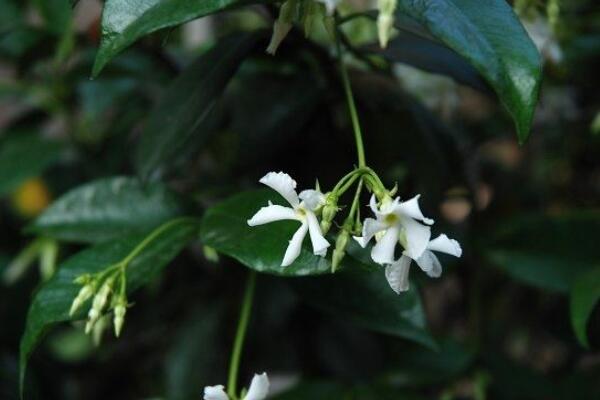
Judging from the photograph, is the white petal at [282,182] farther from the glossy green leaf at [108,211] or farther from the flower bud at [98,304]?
the glossy green leaf at [108,211]

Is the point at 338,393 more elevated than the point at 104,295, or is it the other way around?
the point at 104,295

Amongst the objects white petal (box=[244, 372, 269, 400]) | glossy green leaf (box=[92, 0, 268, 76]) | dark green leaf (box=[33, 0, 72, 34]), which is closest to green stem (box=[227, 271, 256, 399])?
white petal (box=[244, 372, 269, 400])

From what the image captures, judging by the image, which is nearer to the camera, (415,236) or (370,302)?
(415,236)

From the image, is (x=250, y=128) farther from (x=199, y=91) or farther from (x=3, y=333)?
(x=3, y=333)

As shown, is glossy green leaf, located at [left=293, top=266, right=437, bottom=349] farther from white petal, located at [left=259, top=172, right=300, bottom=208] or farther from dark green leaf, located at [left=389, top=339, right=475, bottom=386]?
dark green leaf, located at [left=389, top=339, right=475, bottom=386]

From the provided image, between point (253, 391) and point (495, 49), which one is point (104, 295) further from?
point (495, 49)

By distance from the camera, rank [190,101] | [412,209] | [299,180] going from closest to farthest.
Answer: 1. [412,209]
2. [190,101]
3. [299,180]

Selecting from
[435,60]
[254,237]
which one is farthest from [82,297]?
[435,60]
